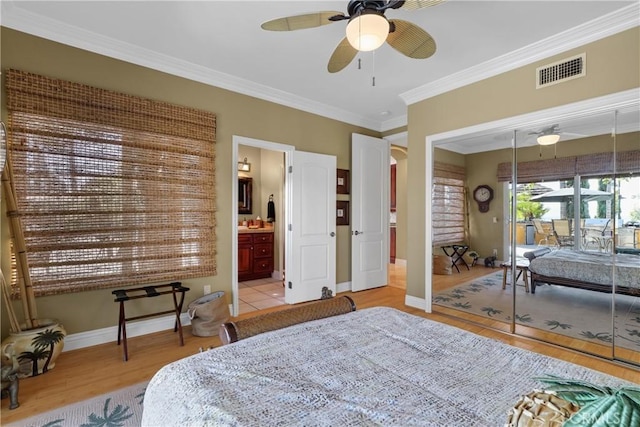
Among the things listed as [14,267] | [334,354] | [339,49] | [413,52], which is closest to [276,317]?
[334,354]

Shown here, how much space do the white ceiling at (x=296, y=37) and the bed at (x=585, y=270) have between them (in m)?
1.96

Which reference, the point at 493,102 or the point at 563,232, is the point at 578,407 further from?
the point at 493,102

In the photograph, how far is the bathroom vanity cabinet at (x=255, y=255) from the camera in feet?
17.7

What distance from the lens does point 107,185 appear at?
2877mm

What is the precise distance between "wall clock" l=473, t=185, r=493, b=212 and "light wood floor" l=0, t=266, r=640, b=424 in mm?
1394

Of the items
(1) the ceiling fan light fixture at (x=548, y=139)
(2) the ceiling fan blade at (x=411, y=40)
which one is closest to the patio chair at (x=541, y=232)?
(1) the ceiling fan light fixture at (x=548, y=139)

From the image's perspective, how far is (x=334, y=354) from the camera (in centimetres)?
125

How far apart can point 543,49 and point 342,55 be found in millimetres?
2052

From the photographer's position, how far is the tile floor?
13.3 feet

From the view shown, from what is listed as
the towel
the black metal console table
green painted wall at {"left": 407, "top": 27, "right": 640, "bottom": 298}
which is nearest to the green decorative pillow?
green painted wall at {"left": 407, "top": 27, "right": 640, "bottom": 298}

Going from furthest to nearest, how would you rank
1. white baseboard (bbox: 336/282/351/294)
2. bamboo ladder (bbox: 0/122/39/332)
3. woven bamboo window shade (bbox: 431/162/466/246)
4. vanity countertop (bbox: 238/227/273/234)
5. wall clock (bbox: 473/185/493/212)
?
1. vanity countertop (bbox: 238/227/273/234)
2. white baseboard (bbox: 336/282/351/294)
3. woven bamboo window shade (bbox: 431/162/466/246)
4. wall clock (bbox: 473/185/493/212)
5. bamboo ladder (bbox: 0/122/39/332)

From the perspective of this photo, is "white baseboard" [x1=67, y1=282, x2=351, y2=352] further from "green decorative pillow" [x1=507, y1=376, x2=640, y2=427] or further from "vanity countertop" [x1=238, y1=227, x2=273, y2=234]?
"green decorative pillow" [x1=507, y1=376, x2=640, y2=427]

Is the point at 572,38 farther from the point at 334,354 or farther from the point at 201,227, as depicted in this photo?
the point at 201,227

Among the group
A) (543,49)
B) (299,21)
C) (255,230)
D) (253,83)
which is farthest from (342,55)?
(255,230)
